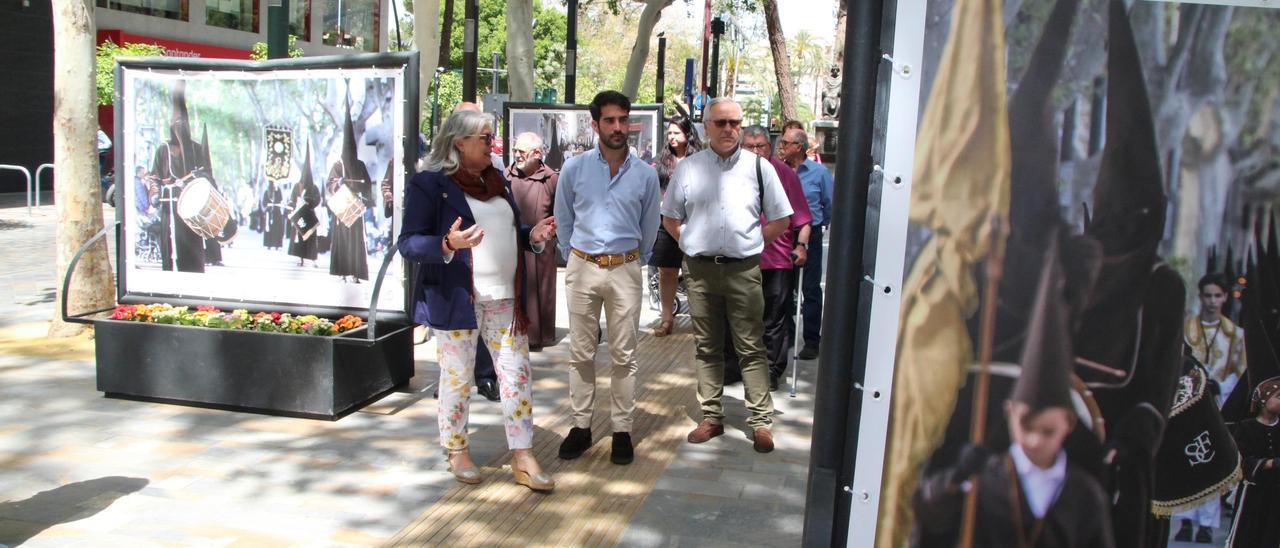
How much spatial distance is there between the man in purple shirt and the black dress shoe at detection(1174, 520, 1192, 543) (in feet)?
15.7

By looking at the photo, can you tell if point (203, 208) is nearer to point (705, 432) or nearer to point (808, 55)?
point (705, 432)

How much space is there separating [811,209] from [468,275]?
4.14 metres

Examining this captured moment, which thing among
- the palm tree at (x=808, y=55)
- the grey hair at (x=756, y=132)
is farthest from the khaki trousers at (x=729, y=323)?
the palm tree at (x=808, y=55)

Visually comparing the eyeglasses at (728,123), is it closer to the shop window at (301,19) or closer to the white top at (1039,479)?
the white top at (1039,479)

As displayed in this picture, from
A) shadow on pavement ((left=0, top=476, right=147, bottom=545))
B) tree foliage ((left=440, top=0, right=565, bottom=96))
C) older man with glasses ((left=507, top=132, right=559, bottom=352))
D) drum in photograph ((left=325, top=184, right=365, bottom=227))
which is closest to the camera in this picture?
shadow on pavement ((left=0, top=476, right=147, bottom=545))

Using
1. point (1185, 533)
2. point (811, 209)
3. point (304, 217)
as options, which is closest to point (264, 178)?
point (304, 217)

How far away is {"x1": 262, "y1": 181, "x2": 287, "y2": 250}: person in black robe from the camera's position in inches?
281

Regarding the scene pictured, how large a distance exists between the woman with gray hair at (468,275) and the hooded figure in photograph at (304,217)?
2.13 meters

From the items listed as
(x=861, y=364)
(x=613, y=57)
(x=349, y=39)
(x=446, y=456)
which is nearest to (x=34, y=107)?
(x=349, y=39)

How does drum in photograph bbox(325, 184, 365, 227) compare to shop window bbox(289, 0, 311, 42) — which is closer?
drum in photograph bbox(325, 184, 365, 227)

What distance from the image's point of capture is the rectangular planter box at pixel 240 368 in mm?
6488

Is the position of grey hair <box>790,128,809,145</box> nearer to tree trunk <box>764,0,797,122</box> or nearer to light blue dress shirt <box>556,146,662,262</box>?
light blue dress shirt <box>556,146,662,262</box>

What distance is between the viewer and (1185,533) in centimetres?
211

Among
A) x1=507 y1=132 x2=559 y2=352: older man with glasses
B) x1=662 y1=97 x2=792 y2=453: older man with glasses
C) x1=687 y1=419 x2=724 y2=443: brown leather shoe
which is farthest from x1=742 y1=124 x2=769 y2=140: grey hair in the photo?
x1=687 y1=419 x2=724 y2=443: brown leather shoe
